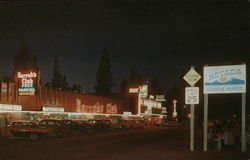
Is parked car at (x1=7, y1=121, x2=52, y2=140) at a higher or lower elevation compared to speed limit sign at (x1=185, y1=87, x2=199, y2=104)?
lower

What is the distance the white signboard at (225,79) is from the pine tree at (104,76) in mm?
77259

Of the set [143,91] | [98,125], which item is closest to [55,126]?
[98,125]

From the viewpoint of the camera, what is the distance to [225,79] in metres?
17.9

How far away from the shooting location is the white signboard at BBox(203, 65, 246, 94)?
695 inches

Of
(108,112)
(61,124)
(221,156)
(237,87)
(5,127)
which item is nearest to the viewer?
(221,156)

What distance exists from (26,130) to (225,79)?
15.2m

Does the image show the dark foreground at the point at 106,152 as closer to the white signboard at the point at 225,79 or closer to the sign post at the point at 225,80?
the sign post at the point at 225,80

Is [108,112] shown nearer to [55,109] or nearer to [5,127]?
[55,109]

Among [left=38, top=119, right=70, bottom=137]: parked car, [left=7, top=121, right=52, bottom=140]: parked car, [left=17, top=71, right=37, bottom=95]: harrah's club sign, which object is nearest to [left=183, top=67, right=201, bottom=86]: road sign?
[left=7, top=121, right=52, bottom=140]: parked car

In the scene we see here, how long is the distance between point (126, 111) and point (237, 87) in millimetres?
58296

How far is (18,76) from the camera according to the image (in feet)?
131

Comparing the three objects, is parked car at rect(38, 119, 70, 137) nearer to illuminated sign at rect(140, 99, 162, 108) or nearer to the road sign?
the road sign

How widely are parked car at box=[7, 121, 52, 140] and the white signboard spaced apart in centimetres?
1382

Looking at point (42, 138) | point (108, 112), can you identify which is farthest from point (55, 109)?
point (108, 112)
